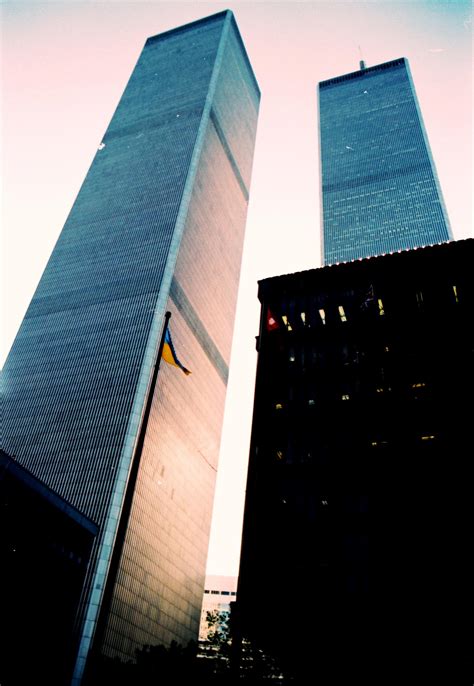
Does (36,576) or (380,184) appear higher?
(380,184)

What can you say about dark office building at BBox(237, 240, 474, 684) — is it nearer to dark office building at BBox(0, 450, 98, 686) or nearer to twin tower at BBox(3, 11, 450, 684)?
twin tower at BBox(3, 11, 450, 684)

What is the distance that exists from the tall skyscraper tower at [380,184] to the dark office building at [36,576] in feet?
379

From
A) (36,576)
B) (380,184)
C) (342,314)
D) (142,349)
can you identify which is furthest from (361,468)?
(380,184)

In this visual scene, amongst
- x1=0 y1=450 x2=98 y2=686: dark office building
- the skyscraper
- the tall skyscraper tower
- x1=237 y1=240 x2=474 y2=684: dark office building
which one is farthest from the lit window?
the tall skyscraper tower

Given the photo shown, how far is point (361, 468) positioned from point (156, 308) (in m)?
56.0

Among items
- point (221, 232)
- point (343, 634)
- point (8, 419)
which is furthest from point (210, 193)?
point (343, 634)

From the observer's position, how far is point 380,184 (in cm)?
16962

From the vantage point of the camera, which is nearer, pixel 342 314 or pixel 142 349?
pixel 342 314

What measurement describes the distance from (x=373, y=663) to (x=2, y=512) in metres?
36.4

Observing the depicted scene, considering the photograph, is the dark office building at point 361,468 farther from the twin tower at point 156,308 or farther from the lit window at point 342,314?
the twin tower at point 156,308

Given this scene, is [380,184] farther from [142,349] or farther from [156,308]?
[142,349]

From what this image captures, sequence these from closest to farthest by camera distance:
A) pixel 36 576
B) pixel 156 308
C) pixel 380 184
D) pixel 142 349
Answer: pixel 36 576 → pixel 142 349 → pixel 156 308 → pixel 380 184

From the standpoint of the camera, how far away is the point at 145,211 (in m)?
115

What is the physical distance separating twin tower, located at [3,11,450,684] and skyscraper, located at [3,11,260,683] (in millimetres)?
341
